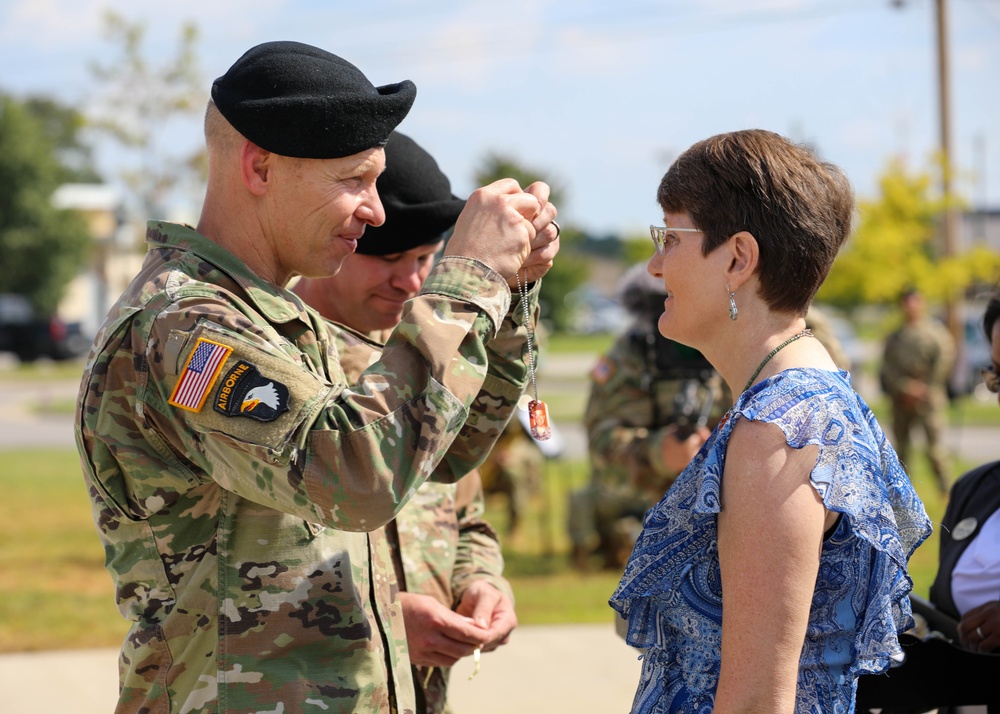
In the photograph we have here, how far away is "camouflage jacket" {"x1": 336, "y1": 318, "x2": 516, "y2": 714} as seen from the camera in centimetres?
267

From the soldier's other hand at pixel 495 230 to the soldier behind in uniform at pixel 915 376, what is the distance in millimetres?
11074

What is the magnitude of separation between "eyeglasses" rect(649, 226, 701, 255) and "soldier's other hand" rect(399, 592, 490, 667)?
1.01 meters

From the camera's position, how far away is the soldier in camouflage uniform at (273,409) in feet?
5.77

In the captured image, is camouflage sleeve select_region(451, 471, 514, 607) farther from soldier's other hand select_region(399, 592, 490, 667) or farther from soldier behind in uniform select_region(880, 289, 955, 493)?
soldier behind in uniform select_region(880, 289, 955, 493)

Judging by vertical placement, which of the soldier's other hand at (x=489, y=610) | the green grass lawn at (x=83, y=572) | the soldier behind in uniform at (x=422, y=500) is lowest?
the green grass lawn at (x=83, y=572)

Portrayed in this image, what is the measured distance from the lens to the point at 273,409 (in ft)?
5.69

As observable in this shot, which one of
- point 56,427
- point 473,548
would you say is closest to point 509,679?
point 473,548

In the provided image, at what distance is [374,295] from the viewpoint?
300cm

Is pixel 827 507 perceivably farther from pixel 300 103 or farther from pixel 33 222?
pixel 33 222

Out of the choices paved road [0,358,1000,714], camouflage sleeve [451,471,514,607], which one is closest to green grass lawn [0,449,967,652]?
paved road [0,358,1000,714]

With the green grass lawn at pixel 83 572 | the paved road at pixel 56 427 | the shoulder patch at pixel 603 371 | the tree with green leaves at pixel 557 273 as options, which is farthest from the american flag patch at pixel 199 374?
the tree with green leaves at pixel 557 273

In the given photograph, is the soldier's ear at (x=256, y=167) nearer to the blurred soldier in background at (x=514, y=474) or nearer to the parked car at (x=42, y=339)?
the blurred soldier in background at (x=514, y=474)

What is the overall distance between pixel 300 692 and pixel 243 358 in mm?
647

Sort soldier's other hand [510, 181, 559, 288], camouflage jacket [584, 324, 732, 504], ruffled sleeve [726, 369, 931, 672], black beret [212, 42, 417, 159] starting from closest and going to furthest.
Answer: ruffled sleeve [726, 369, 931, 672], black beret [212, 42, 417, 159], soldier's other hand [510, 181, 559, 288], camouflage jacket [584, 324, 732, 504]
